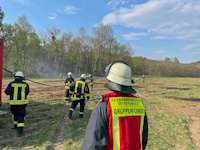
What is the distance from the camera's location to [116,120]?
1448 millimetres

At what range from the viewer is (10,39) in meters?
34.1

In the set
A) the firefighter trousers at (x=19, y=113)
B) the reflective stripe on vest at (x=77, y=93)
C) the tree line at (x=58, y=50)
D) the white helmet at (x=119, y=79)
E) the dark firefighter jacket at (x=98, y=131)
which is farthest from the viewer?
the tree line at (x=58, y=50)

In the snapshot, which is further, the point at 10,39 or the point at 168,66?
the point at 168,66

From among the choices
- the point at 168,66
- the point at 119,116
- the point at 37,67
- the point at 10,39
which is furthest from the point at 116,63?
the point at 168,66

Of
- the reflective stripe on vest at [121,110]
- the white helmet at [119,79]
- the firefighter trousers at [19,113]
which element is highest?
the white helmet at [119,79]

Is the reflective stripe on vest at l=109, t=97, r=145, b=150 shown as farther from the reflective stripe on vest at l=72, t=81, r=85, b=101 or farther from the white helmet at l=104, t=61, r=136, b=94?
the reflective stripe on vest at l=72, t=81, r=85, b=101

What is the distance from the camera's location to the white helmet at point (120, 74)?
5.02 ft

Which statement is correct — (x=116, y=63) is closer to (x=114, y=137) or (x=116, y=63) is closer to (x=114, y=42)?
(x=114, y=137)

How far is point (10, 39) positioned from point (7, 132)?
37191mm

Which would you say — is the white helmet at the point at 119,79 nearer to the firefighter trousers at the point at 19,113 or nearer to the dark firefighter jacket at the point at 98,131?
the dark firefighter jacket at the point at 98,131

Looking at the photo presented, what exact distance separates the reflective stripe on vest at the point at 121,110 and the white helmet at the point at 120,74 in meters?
0.20

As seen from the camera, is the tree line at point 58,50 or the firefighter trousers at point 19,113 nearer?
the firefighter trousers at point 19,113

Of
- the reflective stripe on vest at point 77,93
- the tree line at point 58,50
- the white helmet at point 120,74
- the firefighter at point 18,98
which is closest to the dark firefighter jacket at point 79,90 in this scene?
the reflective stripe on vest at point 77,93

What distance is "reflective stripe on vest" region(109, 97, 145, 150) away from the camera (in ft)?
4.72
